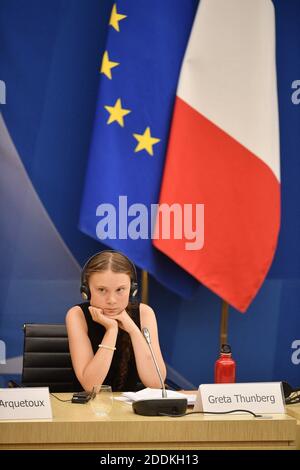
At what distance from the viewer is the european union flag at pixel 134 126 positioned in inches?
152

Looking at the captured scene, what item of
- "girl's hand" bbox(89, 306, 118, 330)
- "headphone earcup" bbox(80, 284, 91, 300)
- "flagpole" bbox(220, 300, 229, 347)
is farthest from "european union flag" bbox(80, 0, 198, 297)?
"girl's hand" bbox(89, 306, 118, 330)

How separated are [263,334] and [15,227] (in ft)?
4.88

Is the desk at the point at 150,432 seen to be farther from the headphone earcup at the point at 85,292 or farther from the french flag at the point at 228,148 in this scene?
the french flag at the point at 228,148

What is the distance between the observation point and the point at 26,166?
13.3 feet

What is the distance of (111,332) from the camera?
2859mm

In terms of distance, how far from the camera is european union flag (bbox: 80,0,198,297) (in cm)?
387

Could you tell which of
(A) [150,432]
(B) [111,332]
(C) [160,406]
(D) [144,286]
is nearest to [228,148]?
(D) [144,286]

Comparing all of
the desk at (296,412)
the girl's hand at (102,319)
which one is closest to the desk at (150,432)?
the desk at (296,412)

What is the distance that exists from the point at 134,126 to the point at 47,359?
1.35 meters

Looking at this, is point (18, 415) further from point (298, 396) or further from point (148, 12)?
point (148, 12)

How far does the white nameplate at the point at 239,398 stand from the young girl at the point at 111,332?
0.54m

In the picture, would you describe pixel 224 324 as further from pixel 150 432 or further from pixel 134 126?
pixel 150 432

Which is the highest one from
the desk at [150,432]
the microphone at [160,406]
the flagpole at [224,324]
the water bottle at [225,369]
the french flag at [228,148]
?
Result: the french flag at [228,148]

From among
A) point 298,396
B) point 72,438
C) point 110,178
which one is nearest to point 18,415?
point 72,438
